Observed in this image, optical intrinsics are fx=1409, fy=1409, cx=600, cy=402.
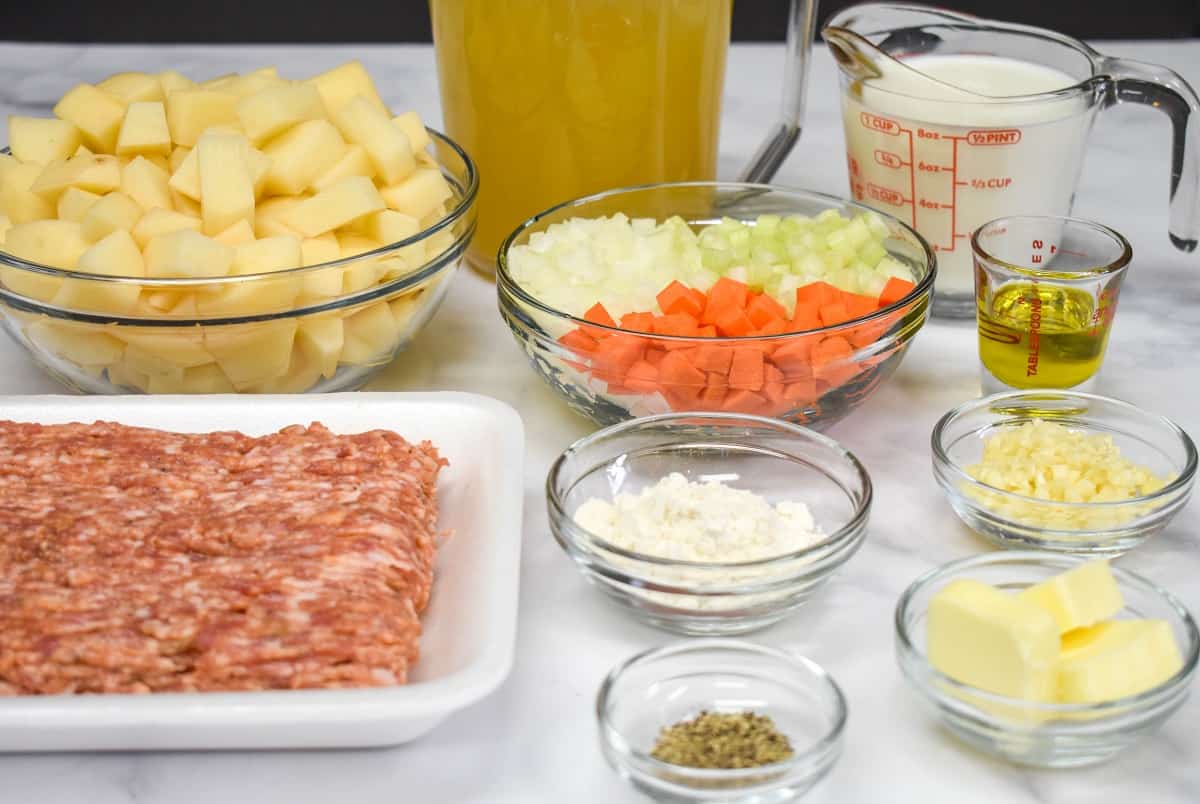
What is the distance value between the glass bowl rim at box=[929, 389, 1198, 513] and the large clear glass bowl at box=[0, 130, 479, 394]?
24.2 inches

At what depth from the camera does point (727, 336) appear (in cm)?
155

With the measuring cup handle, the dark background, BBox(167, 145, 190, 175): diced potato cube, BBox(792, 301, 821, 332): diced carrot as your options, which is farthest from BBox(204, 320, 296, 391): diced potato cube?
the dark background

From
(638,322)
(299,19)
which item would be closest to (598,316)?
(638,322)

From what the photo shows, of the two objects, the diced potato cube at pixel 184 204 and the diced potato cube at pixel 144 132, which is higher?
the diced potato cube at pixel 144 132

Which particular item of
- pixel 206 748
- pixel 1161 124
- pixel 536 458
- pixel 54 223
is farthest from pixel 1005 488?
pixel 1161 124

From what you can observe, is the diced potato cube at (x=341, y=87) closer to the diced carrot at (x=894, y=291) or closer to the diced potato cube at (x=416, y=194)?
the diced potato cube at (x=416, y=194)

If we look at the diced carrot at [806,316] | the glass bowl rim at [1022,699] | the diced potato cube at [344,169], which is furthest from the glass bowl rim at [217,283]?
the glass bowl rim at [1022,699]

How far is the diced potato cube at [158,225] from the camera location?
1532mm

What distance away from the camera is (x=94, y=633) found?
3.74 feet

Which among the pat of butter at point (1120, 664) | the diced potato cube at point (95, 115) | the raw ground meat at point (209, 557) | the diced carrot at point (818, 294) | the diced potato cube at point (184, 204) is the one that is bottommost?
the raw ground meat at point (209, 557)

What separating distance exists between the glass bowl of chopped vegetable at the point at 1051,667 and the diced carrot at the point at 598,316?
547mm

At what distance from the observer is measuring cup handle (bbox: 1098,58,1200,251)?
5.84ft

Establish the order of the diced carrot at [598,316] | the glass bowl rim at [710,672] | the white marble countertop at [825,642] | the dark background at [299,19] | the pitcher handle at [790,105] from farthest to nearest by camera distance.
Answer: the dark background at [299,19], the pitcher handle at [790,105], the diced carrot at [598,316], the white marble countertop at [825,642], the glass bowl rim at [710,672]

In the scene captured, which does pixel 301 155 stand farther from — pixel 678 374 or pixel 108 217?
pixel 678 374
